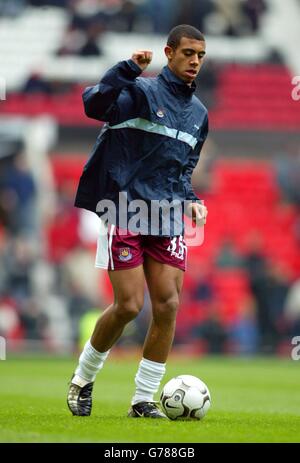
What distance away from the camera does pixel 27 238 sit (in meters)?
19.4

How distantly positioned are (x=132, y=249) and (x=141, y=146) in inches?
26.3

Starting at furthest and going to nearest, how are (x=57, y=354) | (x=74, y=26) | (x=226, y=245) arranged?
(x=74, y=26), (x=226, y=245), (x=57, y=354)

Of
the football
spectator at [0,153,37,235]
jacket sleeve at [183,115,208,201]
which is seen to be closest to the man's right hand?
jacket sleeve at [183,115,208,201]

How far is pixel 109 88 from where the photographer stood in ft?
21.5

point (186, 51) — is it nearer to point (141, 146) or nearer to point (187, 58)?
point (187, 58)

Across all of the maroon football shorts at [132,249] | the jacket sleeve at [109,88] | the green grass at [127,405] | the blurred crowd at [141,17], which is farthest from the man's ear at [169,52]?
the blurred crowd at [141,17]

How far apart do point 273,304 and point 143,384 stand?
12.4m

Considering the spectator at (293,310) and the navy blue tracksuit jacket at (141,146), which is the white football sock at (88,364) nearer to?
the navy blue tracksuit jacket at (141,146)

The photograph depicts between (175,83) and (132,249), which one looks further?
(175,83)

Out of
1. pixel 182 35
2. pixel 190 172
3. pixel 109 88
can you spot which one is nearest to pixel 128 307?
pixel 190 172

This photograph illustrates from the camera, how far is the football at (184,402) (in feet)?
22.4

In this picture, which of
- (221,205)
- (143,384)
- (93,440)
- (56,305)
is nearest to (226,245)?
(221,205)
